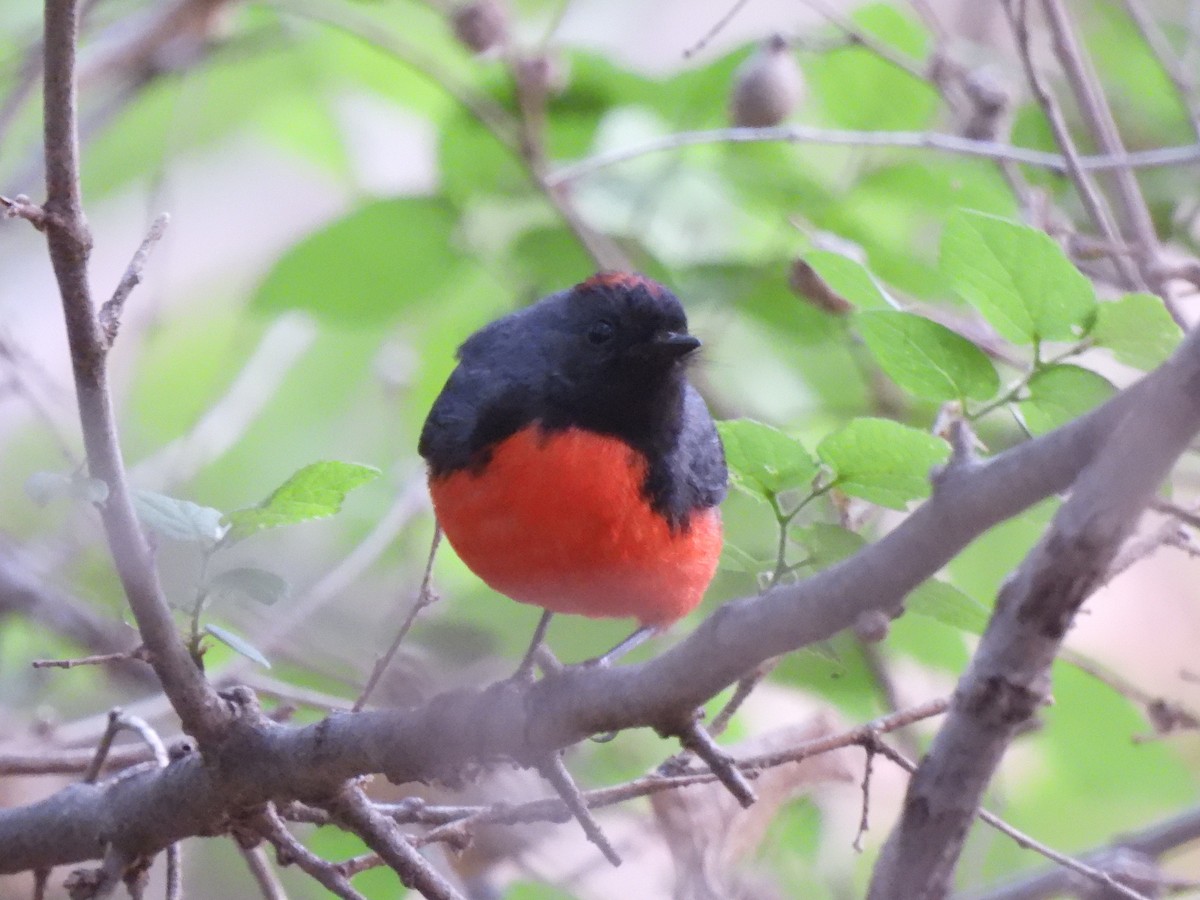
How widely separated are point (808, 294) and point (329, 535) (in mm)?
1898

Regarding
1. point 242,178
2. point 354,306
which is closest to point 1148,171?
point 354,306

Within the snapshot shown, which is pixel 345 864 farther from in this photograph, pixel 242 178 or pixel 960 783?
pixel 242 178

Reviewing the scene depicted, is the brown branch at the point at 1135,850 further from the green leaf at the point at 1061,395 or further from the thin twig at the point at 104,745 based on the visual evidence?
the thin twig at the point at 104,745

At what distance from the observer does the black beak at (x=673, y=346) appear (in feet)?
7.54

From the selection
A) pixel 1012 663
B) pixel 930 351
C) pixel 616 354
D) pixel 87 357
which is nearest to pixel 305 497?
pixel 87 357

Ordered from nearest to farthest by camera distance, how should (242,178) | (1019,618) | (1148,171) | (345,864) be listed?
(1019,618), (345,864), (1148,171), (242,178)

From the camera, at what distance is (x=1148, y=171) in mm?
3225

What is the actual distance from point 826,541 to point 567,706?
43cm

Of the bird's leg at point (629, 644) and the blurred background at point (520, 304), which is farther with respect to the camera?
the blurred background at point (520, 304)

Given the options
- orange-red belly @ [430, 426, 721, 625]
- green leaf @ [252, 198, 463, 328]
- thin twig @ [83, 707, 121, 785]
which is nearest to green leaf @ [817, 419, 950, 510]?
orange-red belly @ [430, 426, 721, 625]

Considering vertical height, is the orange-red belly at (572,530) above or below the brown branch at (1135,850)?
above

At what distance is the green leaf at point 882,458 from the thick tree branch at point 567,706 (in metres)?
0.39

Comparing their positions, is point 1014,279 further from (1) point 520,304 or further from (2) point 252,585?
(1) point 520,304

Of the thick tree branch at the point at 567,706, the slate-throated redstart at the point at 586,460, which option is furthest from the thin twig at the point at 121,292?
the slate-throated redstart at the point at 586,460
